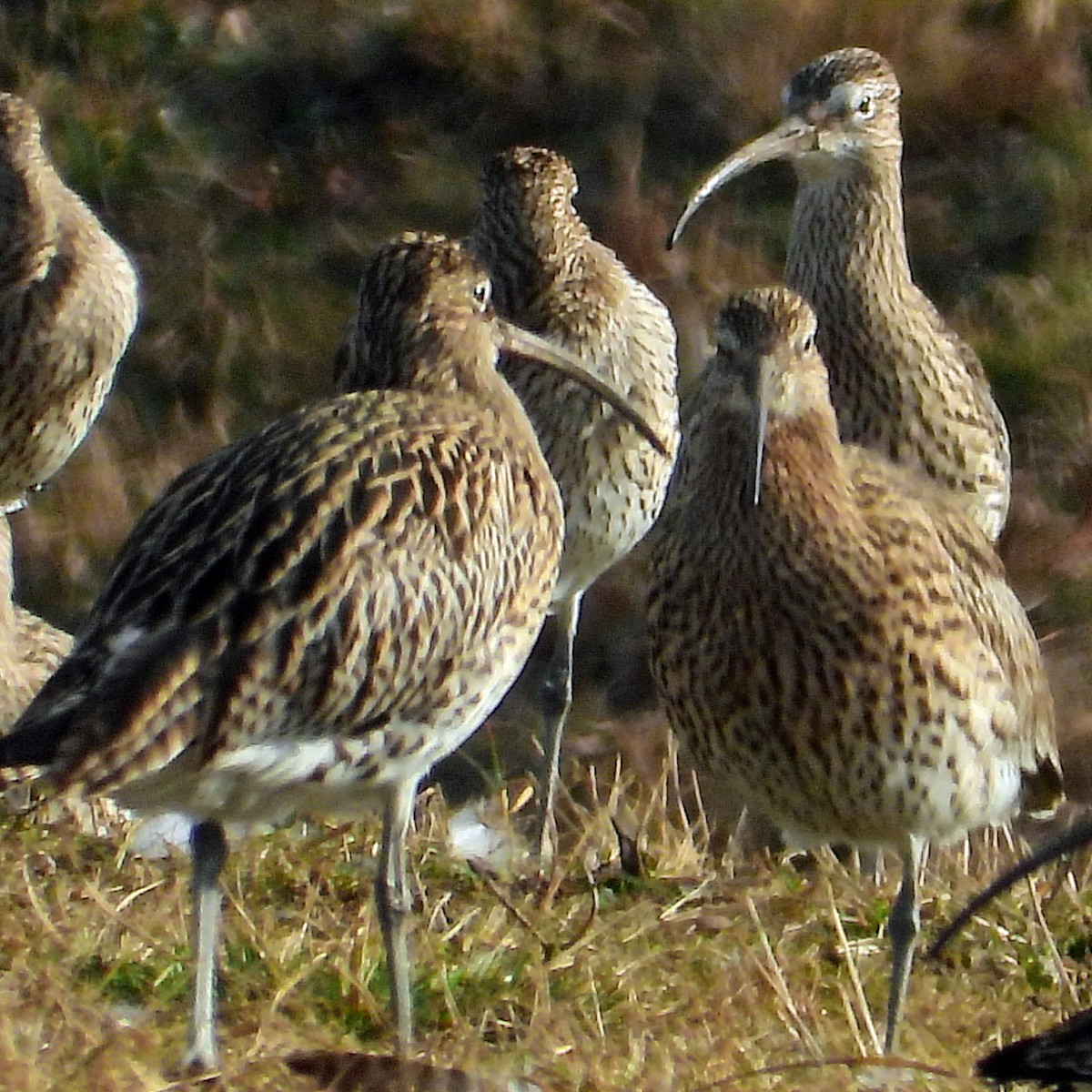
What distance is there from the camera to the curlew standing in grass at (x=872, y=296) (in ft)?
23.9

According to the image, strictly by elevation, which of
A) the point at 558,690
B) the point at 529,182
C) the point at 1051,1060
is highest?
the point at 529,182

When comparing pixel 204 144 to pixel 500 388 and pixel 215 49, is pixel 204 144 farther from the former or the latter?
pixel 500 388

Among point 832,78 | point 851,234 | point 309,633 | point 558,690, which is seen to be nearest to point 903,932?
point 309,633

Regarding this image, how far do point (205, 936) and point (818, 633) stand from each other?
52.7 inches

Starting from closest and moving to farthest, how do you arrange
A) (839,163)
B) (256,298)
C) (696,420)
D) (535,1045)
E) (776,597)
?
(535,1045), (776,597), (696,420), (839,163), (256,298)

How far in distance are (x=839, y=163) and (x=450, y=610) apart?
321 cm

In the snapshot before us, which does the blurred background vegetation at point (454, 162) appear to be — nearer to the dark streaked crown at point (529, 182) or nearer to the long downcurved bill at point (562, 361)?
the dark streaked crown at point (529, 182)

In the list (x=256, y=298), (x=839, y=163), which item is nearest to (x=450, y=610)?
(x=839, y=163)

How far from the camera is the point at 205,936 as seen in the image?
484cm

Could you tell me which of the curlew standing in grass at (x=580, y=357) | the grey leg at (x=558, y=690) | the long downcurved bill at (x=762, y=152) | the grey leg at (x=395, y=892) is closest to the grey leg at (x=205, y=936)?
the grey leg at (x=395, y=892)

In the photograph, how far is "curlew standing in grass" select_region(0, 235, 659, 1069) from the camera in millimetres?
4625

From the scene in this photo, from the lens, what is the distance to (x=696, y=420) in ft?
20.4

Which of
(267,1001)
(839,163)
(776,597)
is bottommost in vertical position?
(267,1001)

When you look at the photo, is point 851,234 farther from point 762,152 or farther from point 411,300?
point 411,300
